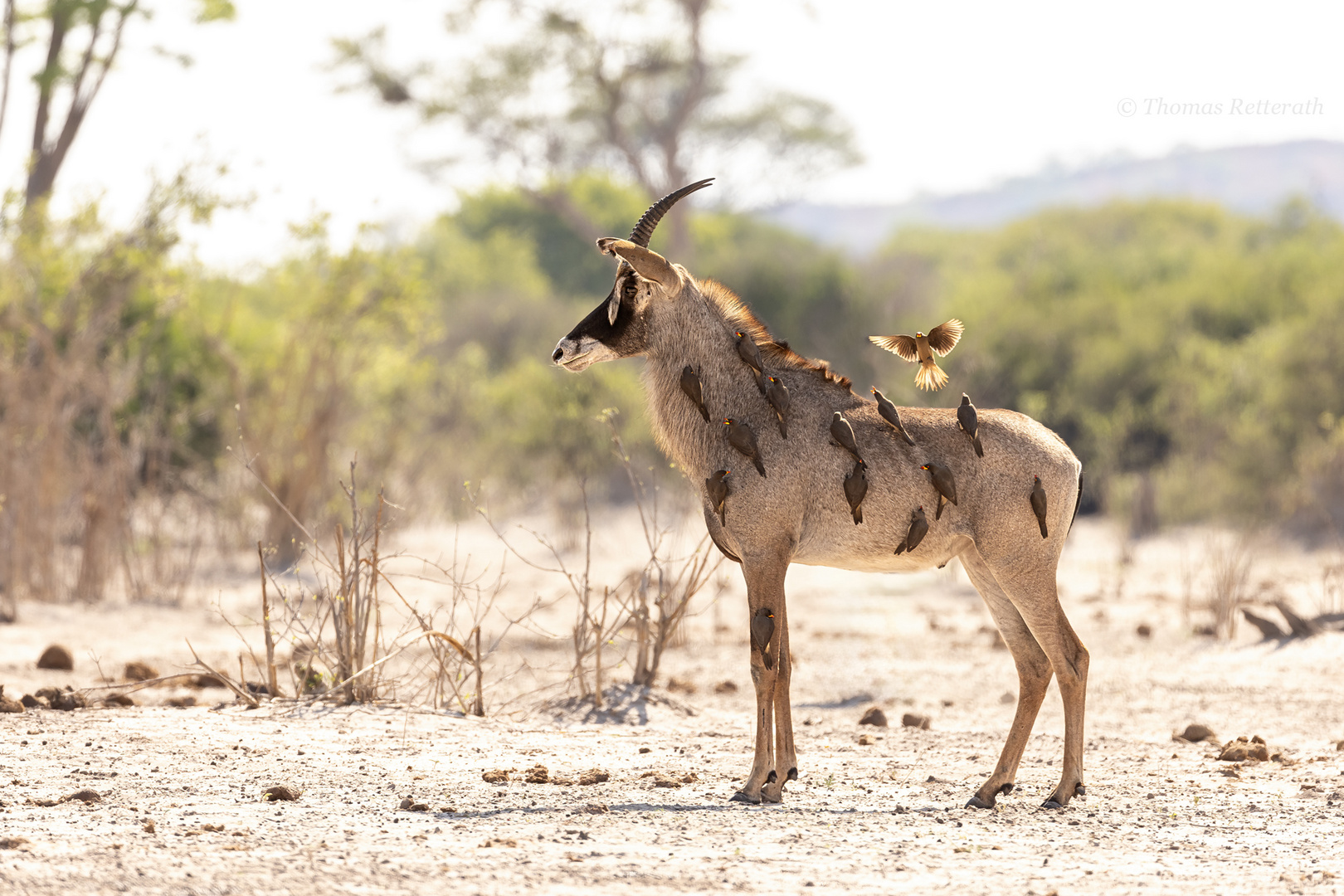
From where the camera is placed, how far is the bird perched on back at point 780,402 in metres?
5.48

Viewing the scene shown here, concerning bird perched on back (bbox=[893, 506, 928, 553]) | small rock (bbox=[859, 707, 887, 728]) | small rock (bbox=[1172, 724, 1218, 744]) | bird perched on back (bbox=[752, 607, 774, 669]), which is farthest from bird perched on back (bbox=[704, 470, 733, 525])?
small rock (bbox=[1172, 724, 1218, 744])

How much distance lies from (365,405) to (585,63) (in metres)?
13.2

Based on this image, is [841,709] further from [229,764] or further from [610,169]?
[610,169]

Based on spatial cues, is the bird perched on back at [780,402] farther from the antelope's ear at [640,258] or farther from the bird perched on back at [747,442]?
the antelope's ear at [640,258]

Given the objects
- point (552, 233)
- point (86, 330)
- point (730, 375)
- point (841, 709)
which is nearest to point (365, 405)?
point (86, 330)

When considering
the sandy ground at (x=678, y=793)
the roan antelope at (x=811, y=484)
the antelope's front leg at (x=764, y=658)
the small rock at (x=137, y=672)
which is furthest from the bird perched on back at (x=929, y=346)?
the small rock at (x=137, y=672)

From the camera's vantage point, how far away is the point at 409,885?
4.09m

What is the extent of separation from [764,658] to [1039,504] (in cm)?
122

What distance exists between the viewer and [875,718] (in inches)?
301

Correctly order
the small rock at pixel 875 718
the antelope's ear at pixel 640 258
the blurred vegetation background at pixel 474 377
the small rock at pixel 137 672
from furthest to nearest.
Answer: the blurred vegetation background at pixel 474 377 < the small rock at pixel 137 672 < the small rock at pixel 875 718 < the antelope's ear at pixel 640 258

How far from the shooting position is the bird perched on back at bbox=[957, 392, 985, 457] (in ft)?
18.0

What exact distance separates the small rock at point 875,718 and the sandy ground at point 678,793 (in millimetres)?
188

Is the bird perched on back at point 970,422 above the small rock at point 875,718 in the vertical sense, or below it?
above

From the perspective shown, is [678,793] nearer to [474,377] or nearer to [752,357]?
[752,357]
